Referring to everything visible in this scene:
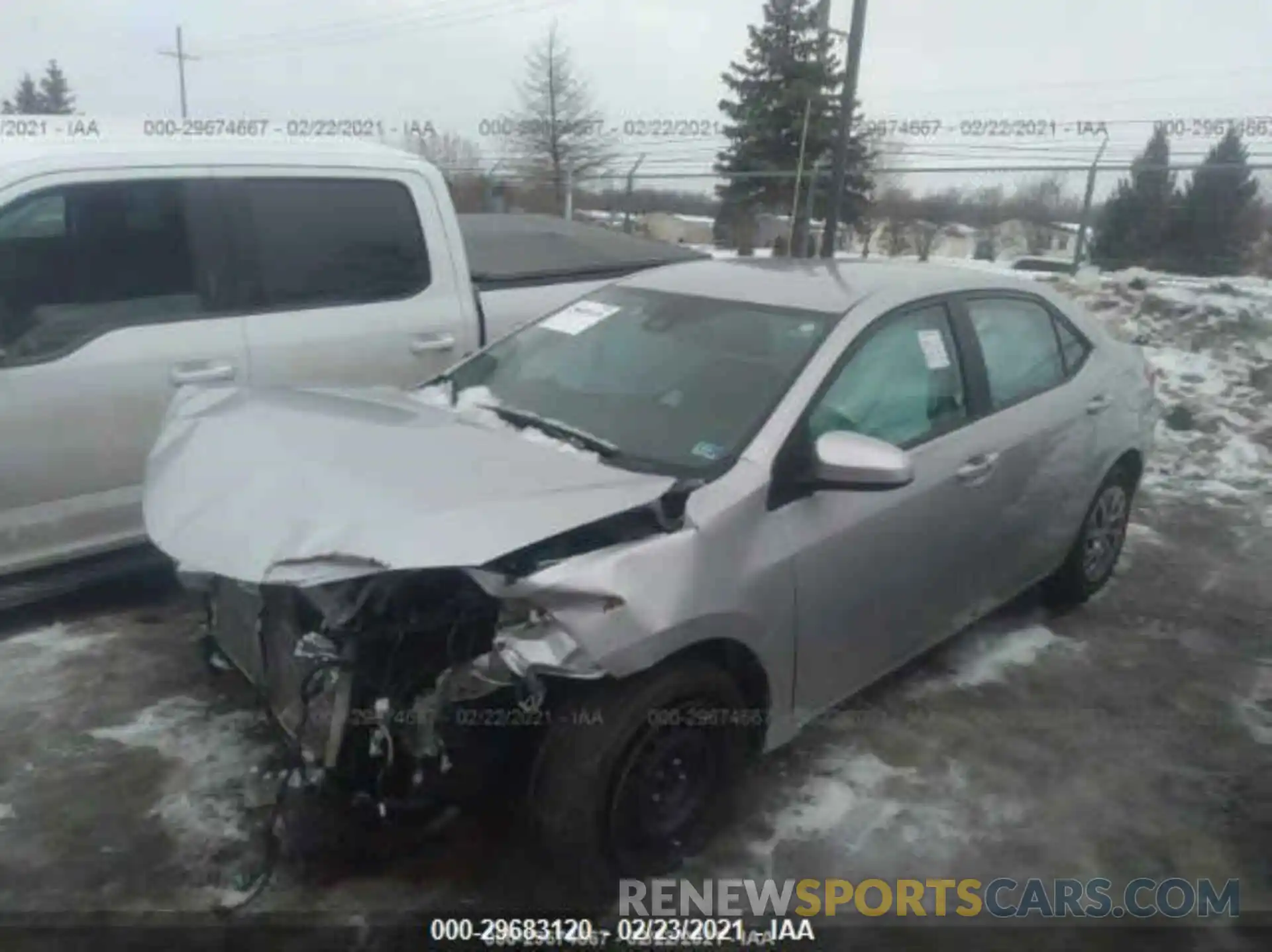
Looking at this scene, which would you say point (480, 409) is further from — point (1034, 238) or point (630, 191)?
point (1034, 238)

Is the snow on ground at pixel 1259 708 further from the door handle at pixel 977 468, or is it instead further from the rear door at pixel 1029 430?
the door handle at pixel 977 468

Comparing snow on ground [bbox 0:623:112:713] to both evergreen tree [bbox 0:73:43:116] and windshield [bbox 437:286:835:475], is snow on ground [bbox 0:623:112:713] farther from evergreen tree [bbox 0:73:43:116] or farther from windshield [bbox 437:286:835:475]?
evergreen tree [bbox 0:73:43:116]

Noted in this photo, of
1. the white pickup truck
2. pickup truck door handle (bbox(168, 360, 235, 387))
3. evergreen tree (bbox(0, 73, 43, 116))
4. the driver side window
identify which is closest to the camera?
the driver side window

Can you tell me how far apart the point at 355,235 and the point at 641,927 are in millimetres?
3095

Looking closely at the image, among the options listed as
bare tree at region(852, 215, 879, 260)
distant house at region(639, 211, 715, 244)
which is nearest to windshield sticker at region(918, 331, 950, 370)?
bare tree at region(852, 215, 879, 260)

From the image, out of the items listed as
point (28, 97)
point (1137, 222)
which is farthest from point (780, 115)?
point (28, 97)

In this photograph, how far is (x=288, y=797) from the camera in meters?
2.97

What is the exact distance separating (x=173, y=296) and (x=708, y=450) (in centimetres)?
231

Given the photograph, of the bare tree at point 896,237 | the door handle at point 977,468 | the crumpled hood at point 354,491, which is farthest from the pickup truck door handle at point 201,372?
the bare tree at point 896,237

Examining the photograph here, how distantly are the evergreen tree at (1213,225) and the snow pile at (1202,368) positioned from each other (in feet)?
16.6

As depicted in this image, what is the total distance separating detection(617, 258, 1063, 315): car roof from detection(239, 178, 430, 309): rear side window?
1.15 metres

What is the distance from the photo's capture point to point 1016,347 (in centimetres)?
388

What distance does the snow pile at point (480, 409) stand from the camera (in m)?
2.87

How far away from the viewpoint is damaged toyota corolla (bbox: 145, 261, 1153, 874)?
7.48 feet
